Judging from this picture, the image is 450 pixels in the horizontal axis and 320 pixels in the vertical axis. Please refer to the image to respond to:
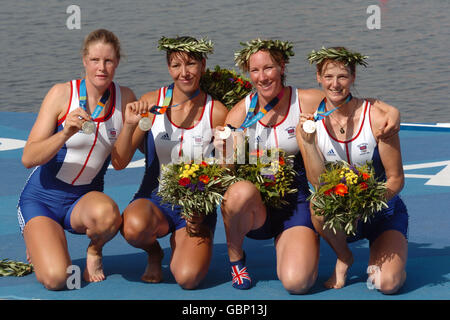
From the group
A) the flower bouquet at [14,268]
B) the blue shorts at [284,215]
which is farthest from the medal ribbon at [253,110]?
the flower bouquet at [14,268]

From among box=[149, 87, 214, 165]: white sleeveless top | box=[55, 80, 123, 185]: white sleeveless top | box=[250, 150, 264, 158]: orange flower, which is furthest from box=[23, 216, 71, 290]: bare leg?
box=[250, 150, 264, 158]: orange flower

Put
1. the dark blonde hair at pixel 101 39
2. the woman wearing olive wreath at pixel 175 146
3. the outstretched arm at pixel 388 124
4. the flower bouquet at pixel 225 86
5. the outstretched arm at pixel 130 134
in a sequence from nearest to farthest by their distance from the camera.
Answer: the outstretched arm at pixel 388 124
the outstretched arm at pixel 130 134
the woman wearing olive wreath at pixel 175 146
the dark blonde hair at pixel 101 39
the flower bouquet at pixel 225 86

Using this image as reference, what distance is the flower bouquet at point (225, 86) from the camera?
6777 mm

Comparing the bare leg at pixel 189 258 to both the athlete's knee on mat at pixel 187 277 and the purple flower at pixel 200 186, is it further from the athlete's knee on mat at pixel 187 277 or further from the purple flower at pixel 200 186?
the purple flower at pixel 200 186

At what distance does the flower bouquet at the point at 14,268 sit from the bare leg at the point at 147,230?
87 cm

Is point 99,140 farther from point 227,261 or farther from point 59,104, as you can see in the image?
point 227,261

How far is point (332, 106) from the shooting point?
6.24 m

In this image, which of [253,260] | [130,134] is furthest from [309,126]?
[253,260]

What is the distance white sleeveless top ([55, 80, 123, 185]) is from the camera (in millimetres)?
6469

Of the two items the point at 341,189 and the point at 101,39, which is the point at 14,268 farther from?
the point at 341,189

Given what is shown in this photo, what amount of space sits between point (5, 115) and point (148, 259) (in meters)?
6.77

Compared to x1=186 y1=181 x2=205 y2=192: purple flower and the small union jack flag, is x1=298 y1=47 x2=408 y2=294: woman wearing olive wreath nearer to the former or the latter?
the small union jack flag

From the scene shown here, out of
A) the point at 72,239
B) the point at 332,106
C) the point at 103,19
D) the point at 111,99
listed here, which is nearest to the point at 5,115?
the point at 72,239

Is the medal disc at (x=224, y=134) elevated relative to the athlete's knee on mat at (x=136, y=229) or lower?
elevated
